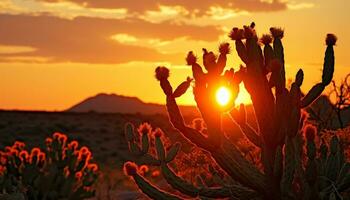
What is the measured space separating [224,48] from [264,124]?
2.29ft

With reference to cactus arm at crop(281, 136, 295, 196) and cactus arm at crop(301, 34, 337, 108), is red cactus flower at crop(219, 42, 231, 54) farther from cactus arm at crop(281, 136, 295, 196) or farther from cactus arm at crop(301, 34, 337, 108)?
cactus arm at crop(281, 136, 295, 196)

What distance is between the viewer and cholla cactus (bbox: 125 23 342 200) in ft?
19.8

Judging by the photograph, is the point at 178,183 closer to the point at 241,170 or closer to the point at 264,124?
the point at 241,170

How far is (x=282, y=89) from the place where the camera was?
20.0 feet

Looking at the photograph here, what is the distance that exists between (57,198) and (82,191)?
598mm

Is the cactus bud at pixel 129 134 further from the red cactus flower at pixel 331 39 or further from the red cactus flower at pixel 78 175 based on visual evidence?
the red cactus flower at pixel 78 175

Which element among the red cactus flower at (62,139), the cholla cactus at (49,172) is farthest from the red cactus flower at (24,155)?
the red cactus flower at (62,139)

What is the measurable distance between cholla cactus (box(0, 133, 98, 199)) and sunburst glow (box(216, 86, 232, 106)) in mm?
5916

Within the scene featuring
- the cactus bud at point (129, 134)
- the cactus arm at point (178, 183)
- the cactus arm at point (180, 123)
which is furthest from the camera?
the cactus bud at point (129, 134)

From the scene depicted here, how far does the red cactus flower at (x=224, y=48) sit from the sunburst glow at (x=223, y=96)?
12.1 inches

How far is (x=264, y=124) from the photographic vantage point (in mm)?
6191

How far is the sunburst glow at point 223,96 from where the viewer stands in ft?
19.7

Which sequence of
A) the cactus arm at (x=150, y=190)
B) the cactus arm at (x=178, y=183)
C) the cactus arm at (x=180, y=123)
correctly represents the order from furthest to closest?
the cactus arm at (x=150, y=190) < the cactus arm at (x=178, y=183) < the cactus arm at (x=180, y=123)

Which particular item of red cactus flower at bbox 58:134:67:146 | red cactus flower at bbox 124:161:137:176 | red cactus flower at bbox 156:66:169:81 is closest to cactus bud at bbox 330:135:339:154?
red cactus flower at bbox 156:66:169:81
